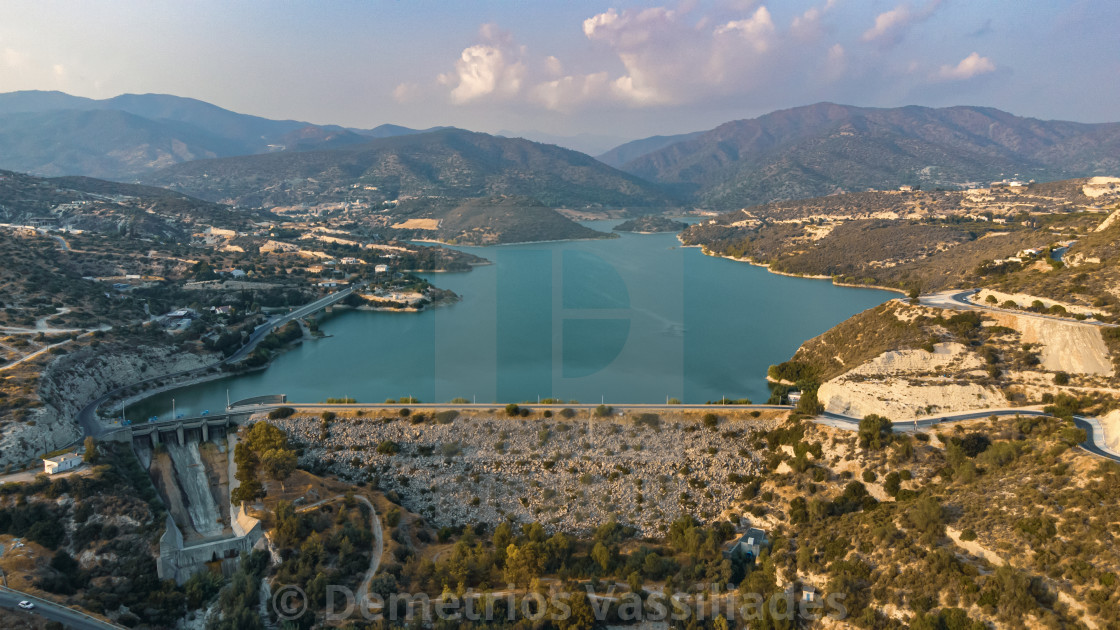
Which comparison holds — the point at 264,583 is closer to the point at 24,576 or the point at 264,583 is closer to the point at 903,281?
the point at 24,576

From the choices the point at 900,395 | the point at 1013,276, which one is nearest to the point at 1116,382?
the point at 900,395

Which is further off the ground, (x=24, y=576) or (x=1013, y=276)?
(x=1013, y=276)

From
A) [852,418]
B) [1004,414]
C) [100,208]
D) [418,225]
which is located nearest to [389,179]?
[418,225]

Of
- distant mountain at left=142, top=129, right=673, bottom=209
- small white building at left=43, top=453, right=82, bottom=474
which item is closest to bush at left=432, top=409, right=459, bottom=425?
small white building at left=43, top=453, right=82, bottom=474

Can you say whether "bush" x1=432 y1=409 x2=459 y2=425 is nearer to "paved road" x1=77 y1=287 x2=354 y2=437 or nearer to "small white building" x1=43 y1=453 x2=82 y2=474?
"small white building" x1=43 y1=453 x2=82 y2=474

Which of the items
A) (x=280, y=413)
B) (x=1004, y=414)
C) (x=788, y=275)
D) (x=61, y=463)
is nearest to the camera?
(x=61, y=463)

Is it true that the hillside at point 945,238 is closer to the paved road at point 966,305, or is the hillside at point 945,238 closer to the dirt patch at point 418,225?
the paved road at point 966,305

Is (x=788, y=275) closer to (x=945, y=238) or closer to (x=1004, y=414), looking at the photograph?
(x=945, y=238)
